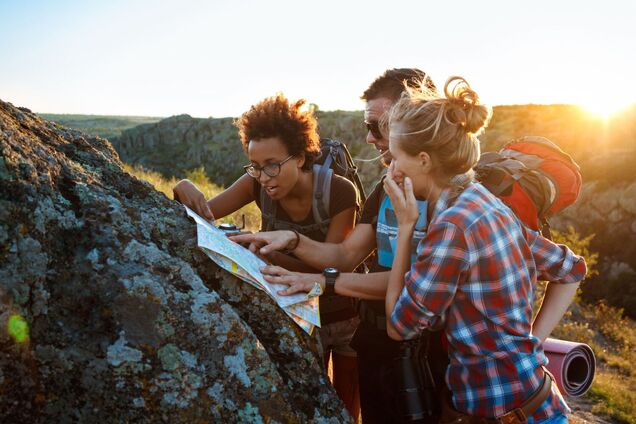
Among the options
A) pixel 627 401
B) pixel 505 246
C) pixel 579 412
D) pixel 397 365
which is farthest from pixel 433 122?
pixel 627 401

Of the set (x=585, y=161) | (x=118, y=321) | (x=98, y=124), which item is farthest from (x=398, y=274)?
(x=98, y=124)

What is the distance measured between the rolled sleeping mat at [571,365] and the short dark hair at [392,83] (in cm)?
162

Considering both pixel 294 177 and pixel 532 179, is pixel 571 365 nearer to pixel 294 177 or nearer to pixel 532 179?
pixel 532 179

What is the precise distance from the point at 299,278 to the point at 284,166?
3.47 ft

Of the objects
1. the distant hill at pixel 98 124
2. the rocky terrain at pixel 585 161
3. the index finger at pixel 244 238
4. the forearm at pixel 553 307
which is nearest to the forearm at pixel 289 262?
the index finger at pixel 244 238

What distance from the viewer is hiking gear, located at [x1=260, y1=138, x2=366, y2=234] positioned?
120 inches

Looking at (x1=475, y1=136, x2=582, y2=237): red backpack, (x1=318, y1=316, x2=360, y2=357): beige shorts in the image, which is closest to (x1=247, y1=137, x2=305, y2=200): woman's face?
(x1=318, y1=316, x2=360, y2=357): beige shorts

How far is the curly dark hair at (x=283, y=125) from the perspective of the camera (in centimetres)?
308

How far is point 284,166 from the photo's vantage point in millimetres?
3084

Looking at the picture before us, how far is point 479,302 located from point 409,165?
0.61 metres

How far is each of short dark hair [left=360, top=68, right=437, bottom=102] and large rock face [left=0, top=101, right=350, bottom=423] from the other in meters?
1.65

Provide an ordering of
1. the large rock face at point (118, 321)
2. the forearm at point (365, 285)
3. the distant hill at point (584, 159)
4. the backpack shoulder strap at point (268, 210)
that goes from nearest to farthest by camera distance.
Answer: the large rock face at point (118, 321) → the forearm at point (365, 285) → the backpack shoulder strap at point (268, 210) → the distant hill at point (584, 159)

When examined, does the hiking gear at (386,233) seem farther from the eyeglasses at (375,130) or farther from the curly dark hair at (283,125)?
the curly dark hair at (283,125)

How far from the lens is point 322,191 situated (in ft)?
10.0
